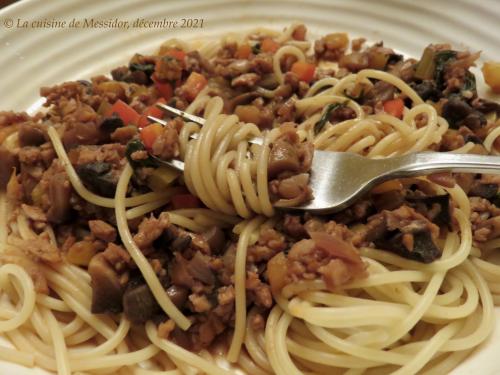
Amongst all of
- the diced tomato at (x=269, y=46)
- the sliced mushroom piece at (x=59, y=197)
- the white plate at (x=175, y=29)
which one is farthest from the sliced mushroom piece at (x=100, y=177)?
the diced tomato at (x=269, y=46)

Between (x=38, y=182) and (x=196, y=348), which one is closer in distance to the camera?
(x=196, y=348)

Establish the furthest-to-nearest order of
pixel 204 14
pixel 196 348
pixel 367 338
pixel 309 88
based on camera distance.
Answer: pixel 204 14 < pixel 309 88 < pixel 196 348 < pixel 367 338

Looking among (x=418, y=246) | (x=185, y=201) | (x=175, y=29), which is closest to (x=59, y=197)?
(x=185, y=201)

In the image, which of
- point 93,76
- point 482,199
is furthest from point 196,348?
point 93,76

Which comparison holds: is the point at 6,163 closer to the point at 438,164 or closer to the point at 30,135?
the point at 30,135

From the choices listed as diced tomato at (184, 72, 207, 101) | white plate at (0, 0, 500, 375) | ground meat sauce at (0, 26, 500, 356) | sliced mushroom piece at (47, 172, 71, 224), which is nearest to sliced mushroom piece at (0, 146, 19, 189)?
ground meat sauce at (0, 26, 500, 356)

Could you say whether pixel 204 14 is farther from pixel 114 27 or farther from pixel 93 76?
pixel 93 76

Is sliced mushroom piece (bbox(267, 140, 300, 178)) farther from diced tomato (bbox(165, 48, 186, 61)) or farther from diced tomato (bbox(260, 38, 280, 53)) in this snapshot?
diced tomato (bbox(260, 38, 280, 53))
